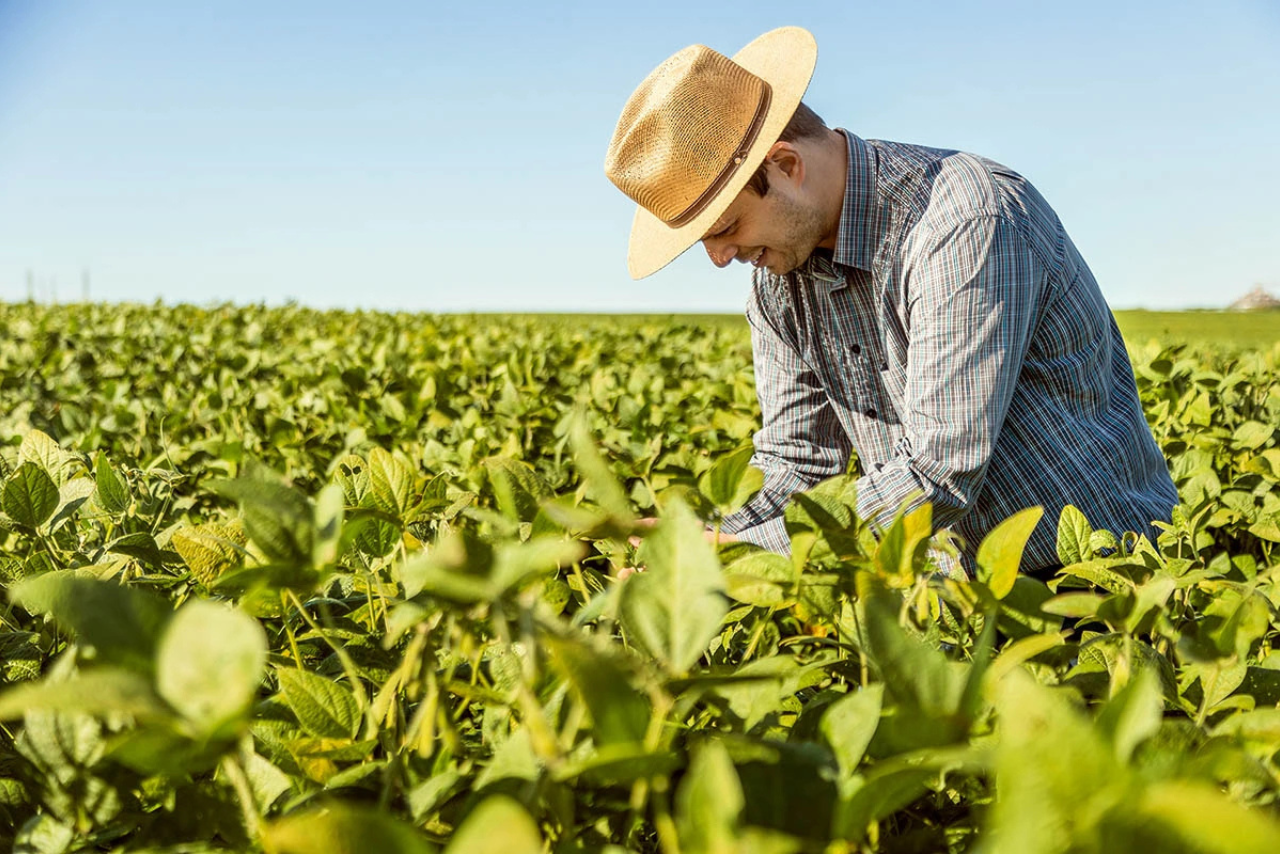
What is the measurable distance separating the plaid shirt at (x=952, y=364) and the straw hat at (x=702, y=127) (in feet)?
0.79

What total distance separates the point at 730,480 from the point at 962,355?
1.24 metres

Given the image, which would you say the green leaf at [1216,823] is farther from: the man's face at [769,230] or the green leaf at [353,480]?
the man's face at [769,230]

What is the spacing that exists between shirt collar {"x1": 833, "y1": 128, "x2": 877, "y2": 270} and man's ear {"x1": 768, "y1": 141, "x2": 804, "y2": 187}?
0.11 m

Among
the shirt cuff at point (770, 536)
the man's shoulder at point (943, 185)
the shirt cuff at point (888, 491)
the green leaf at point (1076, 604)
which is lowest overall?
the shirt cuff at point (770, 536)

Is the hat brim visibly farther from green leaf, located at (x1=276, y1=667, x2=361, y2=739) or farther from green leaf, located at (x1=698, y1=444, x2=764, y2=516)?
green leaf, located at (x1=276, y1=667, x2=361, y2=739)

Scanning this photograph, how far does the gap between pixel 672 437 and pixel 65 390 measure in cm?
342

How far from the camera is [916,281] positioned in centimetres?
223

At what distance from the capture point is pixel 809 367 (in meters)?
2.89

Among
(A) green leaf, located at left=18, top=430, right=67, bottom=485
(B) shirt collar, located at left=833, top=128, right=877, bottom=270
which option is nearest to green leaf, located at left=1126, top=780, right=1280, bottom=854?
(A) green leaf, located at left=18, top=430, right=67, bottom=485

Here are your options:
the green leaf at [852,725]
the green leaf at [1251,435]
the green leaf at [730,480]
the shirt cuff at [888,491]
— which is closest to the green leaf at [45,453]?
the green leaf at [730,480]

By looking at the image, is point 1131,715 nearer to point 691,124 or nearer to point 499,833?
point 499,833

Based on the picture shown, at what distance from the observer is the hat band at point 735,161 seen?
93.3 inches

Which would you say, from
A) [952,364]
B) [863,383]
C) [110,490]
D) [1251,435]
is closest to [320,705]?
[110,490]

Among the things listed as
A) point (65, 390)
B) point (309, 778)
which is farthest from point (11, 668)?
point (65, 390)
